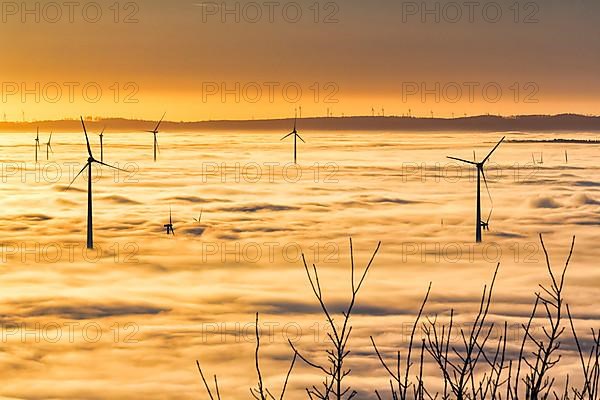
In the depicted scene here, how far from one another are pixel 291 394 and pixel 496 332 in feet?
95.0

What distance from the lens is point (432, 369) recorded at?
78812 mm

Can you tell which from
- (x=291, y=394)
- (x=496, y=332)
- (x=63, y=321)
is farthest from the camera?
(x=63, y=321)

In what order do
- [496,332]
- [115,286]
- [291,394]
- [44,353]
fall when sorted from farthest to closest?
1. [115,286]
2. [496,332]
3. [44,353]
4. [291,394]

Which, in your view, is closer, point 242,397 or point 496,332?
point 242,397

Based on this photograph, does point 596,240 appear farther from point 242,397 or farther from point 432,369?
point 242,397

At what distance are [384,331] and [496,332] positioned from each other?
11.9 meters

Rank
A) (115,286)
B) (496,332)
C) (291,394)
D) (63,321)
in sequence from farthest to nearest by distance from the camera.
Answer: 1. (115,286)
2. (63,321)
3. (496,332)
4. (291,394)

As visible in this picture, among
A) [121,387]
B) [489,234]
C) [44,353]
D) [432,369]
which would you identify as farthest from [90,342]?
[489,234]

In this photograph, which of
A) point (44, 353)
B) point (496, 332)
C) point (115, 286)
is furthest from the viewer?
point (115, 286)

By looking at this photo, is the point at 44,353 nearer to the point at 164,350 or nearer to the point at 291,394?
the point at 164,350

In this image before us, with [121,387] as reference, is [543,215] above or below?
above

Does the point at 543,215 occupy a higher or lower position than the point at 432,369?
higher

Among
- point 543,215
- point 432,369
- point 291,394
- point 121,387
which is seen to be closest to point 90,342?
point 121,387

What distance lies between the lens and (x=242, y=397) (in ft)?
226
